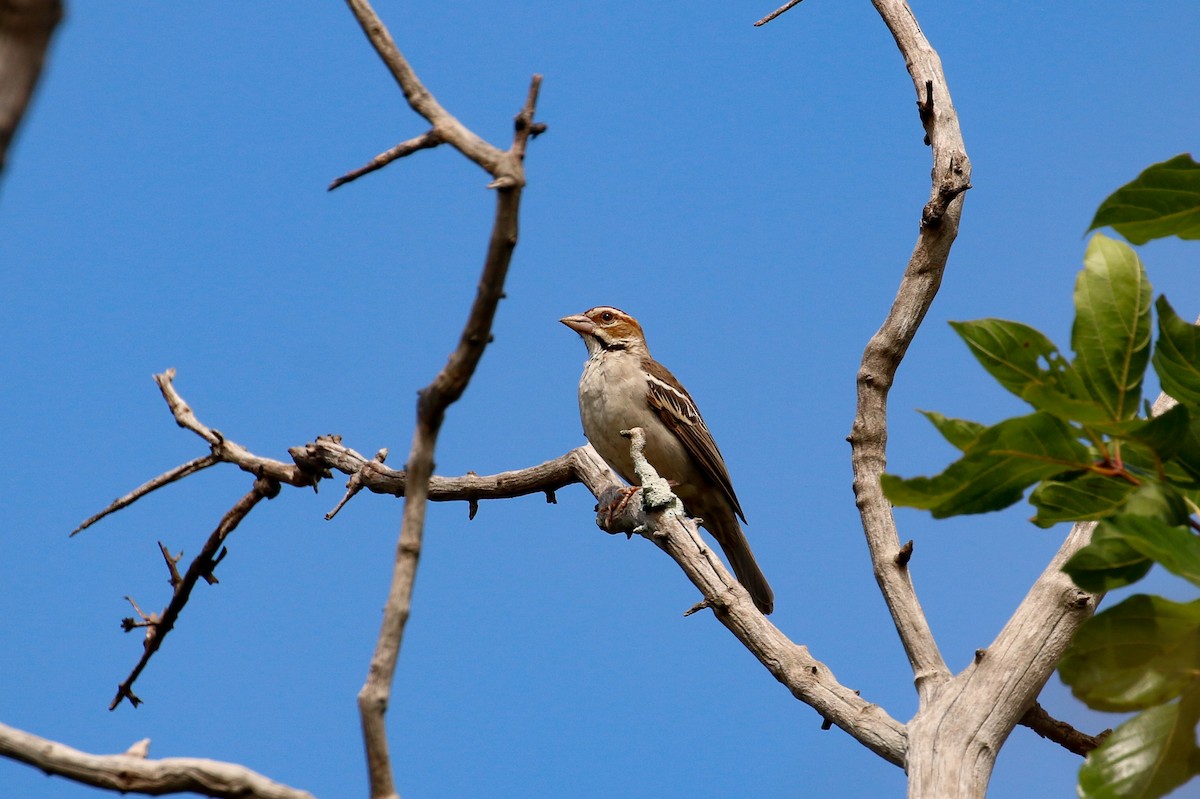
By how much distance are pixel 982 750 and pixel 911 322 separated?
181 cm

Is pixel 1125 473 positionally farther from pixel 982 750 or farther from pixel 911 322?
pixel 911 322

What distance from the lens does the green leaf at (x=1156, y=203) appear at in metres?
2.63

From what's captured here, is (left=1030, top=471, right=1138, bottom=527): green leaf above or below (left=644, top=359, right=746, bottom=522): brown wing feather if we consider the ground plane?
below

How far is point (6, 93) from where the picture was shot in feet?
4.65

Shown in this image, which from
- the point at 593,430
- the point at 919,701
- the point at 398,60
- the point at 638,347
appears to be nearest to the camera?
the point at 398,60

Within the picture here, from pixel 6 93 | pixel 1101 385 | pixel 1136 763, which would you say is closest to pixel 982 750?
pixel 1136 763

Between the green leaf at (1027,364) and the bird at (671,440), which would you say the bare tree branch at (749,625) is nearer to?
the bird at (671,440)

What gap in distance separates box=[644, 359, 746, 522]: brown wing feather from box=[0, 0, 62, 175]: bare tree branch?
6522mm

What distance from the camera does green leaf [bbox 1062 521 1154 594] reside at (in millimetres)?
2281

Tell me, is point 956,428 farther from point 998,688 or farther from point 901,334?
point 901,334

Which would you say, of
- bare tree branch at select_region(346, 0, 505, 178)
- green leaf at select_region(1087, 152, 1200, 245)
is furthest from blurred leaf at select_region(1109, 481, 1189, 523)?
bare tree branch at select_region(346, 0, 505, 178)

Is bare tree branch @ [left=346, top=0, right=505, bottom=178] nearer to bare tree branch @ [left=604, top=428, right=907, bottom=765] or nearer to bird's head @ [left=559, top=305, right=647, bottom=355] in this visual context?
bare tree branch @ [left=604, top=428, right=907, bottom=765]

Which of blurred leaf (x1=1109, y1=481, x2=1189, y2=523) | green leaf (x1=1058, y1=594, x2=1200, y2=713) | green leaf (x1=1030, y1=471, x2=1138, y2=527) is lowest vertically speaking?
green leaf (x1=1058, y1=594, x2=1200, y2=713)

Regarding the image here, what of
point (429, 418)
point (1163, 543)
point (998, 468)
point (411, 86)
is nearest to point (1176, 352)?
point (998, 468)
